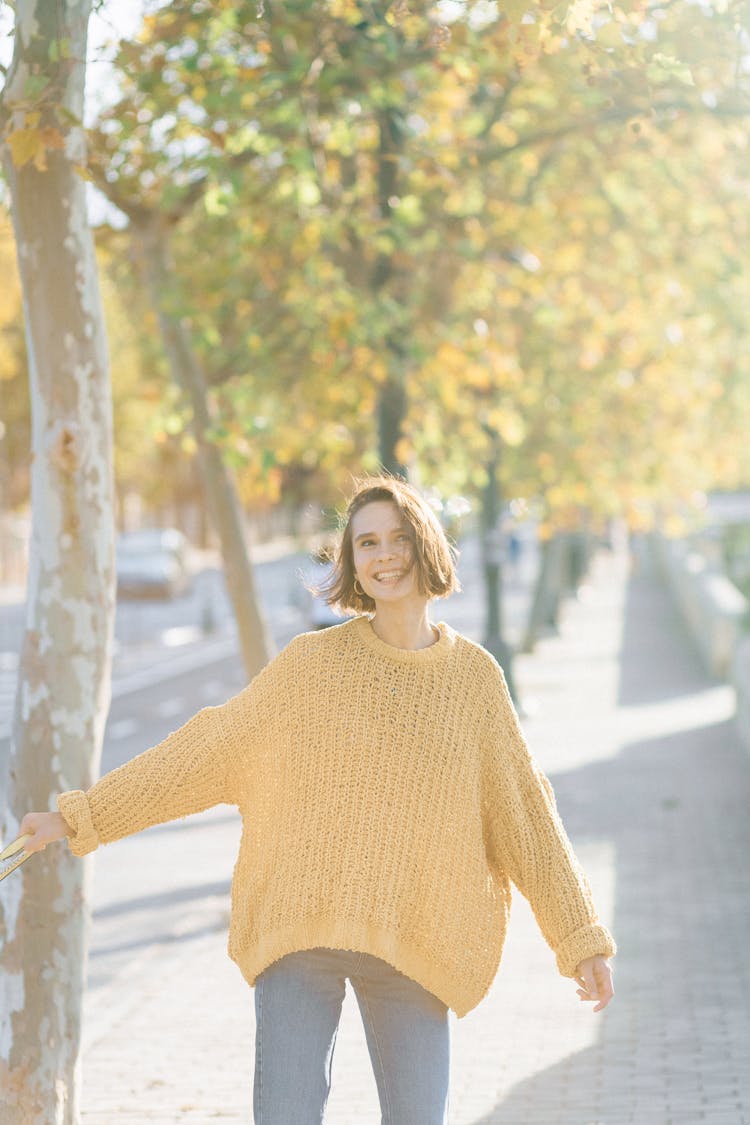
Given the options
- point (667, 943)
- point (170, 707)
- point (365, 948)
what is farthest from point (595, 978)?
point (170, 707)

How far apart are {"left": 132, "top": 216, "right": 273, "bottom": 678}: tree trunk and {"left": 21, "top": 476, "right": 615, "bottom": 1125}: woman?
6947 mm

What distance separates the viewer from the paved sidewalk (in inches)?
251

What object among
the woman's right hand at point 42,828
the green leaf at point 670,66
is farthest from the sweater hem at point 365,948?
the green leaf at point 670,66

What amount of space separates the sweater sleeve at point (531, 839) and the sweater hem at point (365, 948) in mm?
249

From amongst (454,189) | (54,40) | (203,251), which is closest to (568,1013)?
(54,40)

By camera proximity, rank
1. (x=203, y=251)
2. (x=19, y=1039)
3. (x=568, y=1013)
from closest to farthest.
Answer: (x=19, y=1039), (x=568, y=1013), (x=203, y=251)

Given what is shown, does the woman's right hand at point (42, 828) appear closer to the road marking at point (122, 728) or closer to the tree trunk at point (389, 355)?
the tree trunk at point (389, 355)

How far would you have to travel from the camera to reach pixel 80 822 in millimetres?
4125

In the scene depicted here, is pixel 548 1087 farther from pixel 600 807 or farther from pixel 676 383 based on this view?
pixel 676 383

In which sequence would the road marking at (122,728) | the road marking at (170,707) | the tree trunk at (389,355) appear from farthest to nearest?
1. the road marking at (170,707)
2. the road marking at (122,728)
3. the tree trunk at (389,355)

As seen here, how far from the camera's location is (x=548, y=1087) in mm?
6523

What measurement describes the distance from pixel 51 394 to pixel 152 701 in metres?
19.2

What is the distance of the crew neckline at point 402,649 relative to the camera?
13.3ft

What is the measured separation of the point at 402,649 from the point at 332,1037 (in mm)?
812
